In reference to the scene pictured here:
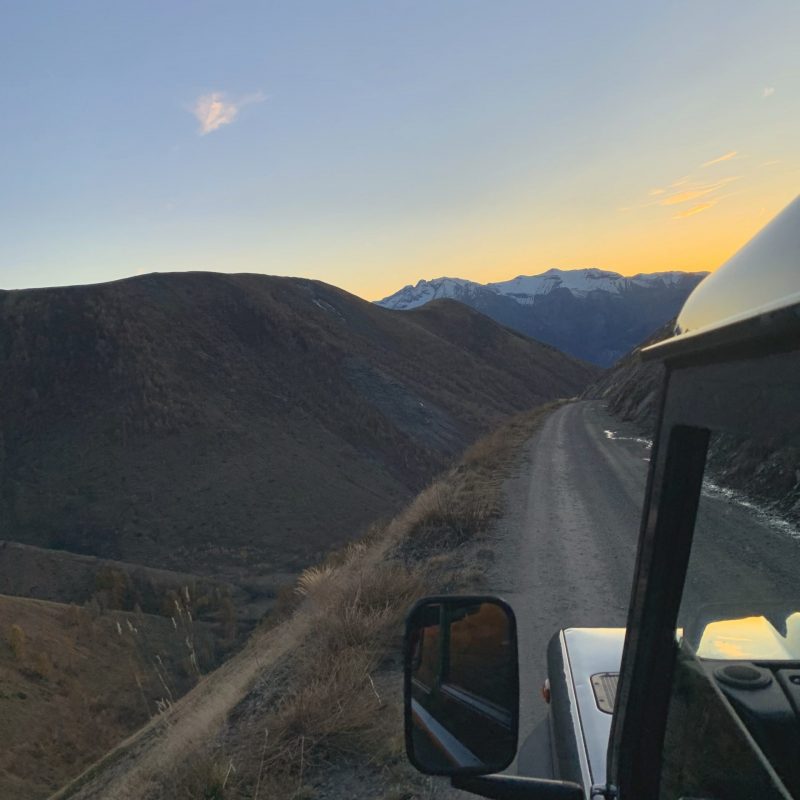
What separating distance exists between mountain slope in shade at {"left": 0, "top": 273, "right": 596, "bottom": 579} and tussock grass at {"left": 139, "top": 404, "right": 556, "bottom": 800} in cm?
1726

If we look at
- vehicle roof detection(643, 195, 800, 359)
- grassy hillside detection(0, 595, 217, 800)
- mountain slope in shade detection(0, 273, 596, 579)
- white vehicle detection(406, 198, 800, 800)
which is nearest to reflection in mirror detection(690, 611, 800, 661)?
white vehicle detection(406, 198, 800, 800)

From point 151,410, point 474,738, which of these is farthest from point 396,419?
point 474,738

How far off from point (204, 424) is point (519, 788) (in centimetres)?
3507

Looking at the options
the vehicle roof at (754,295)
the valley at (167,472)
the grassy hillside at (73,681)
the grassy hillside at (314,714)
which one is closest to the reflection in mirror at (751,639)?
the vehicle roof at (754,295)

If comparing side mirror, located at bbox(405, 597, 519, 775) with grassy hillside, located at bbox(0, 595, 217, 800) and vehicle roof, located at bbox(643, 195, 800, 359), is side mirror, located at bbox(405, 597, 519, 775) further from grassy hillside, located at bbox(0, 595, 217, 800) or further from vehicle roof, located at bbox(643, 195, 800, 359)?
grassy hillside, located at bbox(0, 595, 217, 800)

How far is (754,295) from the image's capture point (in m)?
1.03

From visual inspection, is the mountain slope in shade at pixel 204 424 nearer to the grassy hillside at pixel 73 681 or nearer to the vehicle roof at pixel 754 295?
the grassy hillside at pixel 73 681

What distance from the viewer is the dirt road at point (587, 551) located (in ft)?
5.27

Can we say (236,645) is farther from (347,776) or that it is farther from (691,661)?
(691,661)

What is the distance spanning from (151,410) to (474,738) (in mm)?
35744

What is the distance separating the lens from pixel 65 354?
3931cm

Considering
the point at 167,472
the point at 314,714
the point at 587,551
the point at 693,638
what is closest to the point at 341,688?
the point at 314,714

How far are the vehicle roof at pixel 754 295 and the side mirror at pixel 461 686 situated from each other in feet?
3.42

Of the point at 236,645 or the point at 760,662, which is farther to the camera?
the point at 236,645
